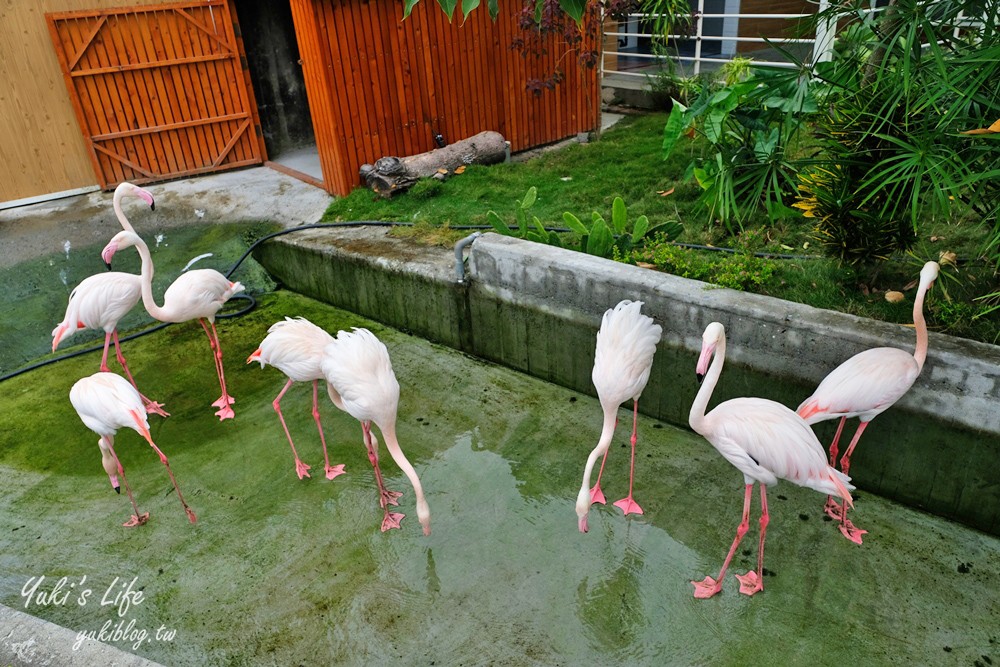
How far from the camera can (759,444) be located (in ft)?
11.6

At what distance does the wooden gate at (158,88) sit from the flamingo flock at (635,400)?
4.92m

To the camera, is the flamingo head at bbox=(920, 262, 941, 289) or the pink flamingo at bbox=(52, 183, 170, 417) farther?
the pink flamingo at bbox=(52, 183, 170, 417)

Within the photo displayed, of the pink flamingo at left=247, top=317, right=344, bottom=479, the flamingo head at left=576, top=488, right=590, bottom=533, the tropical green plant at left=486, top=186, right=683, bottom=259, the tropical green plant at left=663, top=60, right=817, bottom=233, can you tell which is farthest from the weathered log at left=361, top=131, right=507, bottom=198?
the flamingo head at left=576, top=488, right=590, bottom=533

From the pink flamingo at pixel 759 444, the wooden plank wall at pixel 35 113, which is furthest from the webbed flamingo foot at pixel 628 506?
the wooden plank wall at pixel 35 113

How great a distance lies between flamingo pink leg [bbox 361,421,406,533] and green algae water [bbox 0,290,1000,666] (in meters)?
0.06

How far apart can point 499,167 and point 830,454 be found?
5598 millimetres

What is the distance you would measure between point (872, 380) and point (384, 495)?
288cm

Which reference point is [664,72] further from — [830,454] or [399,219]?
[830,454]

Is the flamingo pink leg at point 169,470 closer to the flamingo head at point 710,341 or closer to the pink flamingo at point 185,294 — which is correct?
the pink flamingo at point 185,294

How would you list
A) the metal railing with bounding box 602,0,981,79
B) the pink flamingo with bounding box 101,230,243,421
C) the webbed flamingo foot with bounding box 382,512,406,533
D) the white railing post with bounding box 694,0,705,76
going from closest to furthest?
the webbed flamingo foot with bounding box 382,512,406,533
the pink flamingo with bounding box 101,230,243,421
the metal railing with bounding box 602,0,981,79
the white railing post with bounding box 694,0,705,76

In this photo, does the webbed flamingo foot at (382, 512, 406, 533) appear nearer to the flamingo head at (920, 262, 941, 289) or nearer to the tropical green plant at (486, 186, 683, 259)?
the tropical green plant at (486, 186, 683, 259)

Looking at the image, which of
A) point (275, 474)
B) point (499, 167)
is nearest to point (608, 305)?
point (275, 474)

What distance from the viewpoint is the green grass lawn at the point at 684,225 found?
4586 mm

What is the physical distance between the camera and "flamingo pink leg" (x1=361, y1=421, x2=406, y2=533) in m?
4.32
